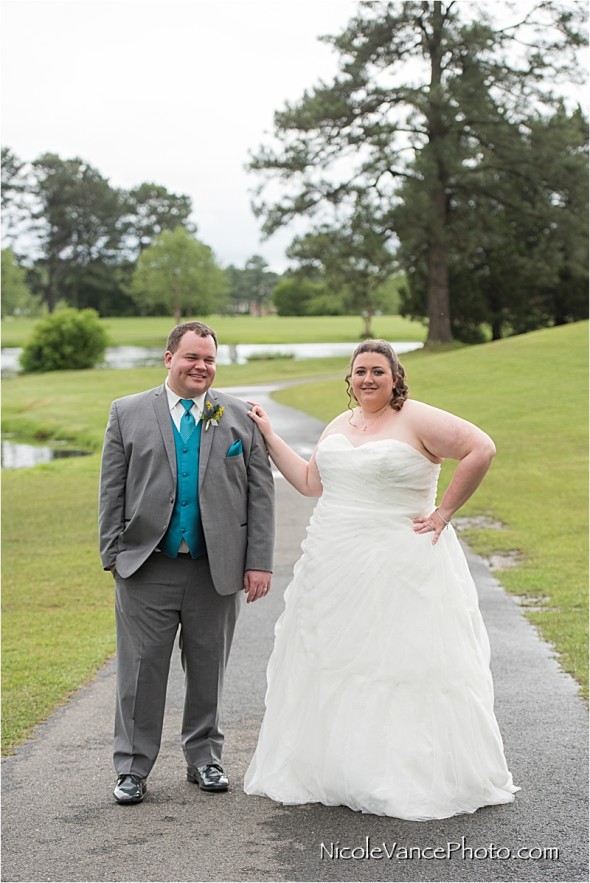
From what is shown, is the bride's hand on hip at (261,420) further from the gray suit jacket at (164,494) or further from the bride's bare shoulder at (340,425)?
the bride's bare shoulder at (340,425)

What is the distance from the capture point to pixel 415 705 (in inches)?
194

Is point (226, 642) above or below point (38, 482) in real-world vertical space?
above

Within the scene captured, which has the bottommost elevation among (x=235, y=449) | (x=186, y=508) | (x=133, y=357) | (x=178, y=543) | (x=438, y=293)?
(x=133, y=357)

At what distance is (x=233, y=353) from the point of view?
219ft

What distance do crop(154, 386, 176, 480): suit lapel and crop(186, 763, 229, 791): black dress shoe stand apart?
1.45 meters

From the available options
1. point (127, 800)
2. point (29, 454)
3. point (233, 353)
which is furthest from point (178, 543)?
point (233, 353)

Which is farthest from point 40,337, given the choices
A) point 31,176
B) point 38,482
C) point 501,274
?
point 31,176

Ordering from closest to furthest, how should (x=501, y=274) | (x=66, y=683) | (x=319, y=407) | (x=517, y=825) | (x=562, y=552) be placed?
(x=517, y=825), (x=66, y=683), (x=562, y=552), (x=319, y=407), (x=501, y=274)

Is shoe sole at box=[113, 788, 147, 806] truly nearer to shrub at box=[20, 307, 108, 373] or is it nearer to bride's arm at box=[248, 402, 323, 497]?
bride's arm at box=[248, 402, 323, 497]

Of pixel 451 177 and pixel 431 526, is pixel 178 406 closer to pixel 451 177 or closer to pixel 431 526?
pixel 431 526

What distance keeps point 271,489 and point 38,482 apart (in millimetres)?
15846

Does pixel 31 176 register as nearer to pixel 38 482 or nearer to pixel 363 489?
pixel 38 482

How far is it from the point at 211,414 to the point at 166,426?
226mm

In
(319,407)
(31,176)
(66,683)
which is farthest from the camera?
(31,176)
